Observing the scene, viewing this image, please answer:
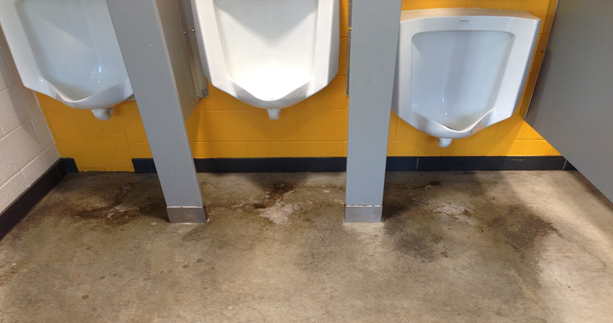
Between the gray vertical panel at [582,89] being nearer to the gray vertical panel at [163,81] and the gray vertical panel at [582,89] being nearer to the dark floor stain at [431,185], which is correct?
the dark floor stain at [431,185]

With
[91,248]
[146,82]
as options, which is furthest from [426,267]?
[91,248]

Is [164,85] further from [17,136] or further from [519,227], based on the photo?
[519,227]

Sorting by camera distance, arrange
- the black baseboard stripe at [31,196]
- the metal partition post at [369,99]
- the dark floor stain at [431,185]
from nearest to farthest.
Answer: the metal partition post at [369,99] → the black baseboard stripe at [31,196] → the dark floor stain at [431,185]

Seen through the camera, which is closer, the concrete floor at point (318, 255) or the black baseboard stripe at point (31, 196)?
the concrete floor at point (318, 255)

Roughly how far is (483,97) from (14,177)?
2.19 m

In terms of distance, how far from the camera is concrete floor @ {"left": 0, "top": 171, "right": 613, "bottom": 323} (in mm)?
1384

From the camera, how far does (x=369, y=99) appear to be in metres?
1.46

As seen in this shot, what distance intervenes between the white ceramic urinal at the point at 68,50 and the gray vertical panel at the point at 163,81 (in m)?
0.26

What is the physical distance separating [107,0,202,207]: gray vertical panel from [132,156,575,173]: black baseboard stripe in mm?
473

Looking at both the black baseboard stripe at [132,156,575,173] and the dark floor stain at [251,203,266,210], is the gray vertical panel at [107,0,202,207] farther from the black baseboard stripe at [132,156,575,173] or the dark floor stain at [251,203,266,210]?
the black baseboard stripe at [132,156,575,173]

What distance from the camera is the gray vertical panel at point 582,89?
140 cm

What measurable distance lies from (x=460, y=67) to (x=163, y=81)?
122cm

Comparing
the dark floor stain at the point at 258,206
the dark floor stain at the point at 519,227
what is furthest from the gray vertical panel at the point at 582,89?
the dark floor stain at the point at 258,206

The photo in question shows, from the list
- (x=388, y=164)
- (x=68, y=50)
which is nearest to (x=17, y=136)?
(x=68, y=50)
